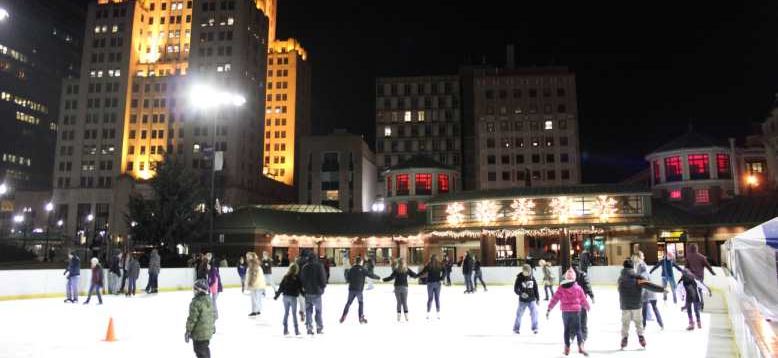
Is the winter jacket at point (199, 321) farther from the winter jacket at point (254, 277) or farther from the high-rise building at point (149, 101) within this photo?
the high-rise building at point (149, 101)

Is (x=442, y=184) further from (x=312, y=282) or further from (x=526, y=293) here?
(x=312, y=282)

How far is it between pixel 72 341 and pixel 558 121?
317 ft

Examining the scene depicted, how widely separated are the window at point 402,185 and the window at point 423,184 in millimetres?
1038

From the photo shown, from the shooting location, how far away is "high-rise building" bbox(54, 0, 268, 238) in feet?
345

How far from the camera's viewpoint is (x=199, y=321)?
8133mm

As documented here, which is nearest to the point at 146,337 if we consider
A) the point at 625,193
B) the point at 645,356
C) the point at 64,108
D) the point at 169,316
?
the point at 169,316

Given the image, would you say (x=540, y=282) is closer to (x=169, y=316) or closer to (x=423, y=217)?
(x=169, y=316)

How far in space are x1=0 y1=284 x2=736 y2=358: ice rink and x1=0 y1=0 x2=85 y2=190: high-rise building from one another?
124 meters

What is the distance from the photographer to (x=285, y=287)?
13281 mm

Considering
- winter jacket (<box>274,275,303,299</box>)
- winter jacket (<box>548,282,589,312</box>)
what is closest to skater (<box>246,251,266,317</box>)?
winter jacket (<box>274,275,303,299</box>)

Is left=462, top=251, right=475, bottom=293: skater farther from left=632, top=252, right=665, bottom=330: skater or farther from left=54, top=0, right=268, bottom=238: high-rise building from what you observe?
left=54, top=0, right=268, bottom=238: high-rise building

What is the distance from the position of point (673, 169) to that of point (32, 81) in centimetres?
13417

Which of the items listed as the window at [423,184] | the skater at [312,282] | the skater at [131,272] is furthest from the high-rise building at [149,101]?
the skater at [312,282]

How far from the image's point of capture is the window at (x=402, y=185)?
58.1 m
